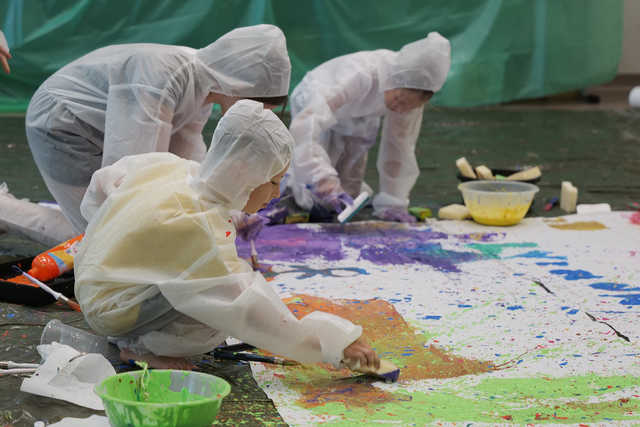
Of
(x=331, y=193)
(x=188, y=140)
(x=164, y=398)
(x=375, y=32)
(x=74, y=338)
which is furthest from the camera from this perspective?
(x=375, y=32)

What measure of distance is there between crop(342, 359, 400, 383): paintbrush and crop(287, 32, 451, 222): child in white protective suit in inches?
63.2

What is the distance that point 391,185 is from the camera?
3848 mm

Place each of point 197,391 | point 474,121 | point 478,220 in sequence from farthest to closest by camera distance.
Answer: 1. point 474,121
2. point 478,220
3. point 197,391

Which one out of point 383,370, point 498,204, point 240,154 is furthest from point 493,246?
point 240,154

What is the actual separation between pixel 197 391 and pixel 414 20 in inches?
244

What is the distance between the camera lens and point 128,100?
2656 mm

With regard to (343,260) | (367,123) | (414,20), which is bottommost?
(343,260)

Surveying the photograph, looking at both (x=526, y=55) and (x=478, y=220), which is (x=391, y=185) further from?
(x=526, y=55)

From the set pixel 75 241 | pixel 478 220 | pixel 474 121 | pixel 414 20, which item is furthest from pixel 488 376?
pixel 414 20

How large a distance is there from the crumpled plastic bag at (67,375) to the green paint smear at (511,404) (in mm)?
518

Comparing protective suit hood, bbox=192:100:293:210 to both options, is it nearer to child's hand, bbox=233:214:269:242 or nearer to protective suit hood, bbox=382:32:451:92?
child's hand, bbox=233:214:269:242

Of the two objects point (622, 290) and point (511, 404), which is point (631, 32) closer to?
point (622, 290)

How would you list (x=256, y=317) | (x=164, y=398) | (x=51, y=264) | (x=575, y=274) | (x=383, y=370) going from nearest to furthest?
1. (x=164, y=398)
2. (x=256, y=317)
3. (x=383, y=370)
4. (x=51, y=264)
5. (x=575, y=274)

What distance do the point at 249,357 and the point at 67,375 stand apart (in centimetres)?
46
